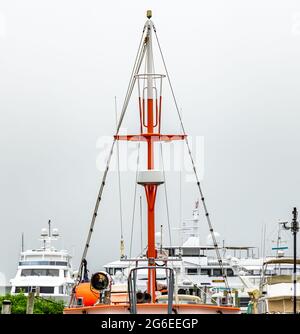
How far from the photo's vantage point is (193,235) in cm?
4834

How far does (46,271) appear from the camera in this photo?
4969 cm

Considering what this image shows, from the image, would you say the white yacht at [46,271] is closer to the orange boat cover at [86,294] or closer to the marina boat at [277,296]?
the marina boat at [277,296]

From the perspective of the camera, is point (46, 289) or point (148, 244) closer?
point (148, 244)

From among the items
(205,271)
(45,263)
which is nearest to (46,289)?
(45,263)

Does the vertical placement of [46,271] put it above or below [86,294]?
above

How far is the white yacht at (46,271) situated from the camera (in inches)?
1865

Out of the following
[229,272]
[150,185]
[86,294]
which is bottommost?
[86,294]

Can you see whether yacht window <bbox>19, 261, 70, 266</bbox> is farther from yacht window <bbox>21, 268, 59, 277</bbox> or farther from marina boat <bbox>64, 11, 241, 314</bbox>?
marina boat <bbox>64, 11, 241, 314</bbox>

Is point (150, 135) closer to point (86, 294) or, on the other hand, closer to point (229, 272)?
point (86, 294)

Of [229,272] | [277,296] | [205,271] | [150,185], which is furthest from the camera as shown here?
[205,271]

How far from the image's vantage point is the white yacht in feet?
155

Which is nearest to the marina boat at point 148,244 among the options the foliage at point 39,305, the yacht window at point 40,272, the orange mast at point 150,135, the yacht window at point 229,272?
the orange mast at point 150,135

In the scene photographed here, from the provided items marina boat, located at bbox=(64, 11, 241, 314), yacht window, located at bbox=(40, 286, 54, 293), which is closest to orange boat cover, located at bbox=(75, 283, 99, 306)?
marina boat, located at bbox=(64, 11, 241, 314)
